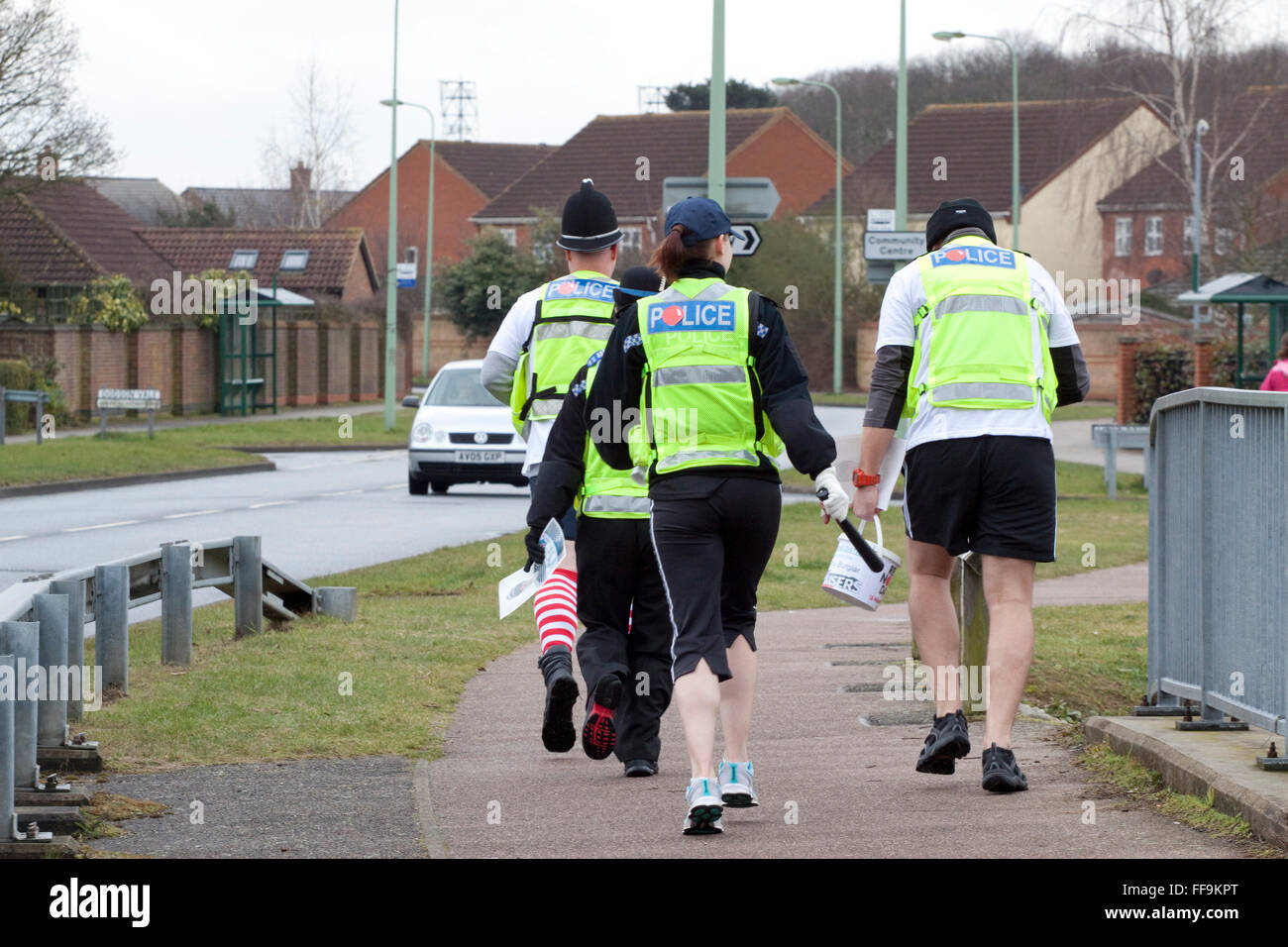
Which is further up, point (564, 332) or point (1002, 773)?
point (564, 332)

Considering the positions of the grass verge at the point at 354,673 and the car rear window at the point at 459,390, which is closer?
the grass verge at the point at 354,673

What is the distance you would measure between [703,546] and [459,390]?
17.6 meters

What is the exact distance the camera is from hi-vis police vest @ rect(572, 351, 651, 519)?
20.8 feet

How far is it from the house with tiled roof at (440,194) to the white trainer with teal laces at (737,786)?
255ft

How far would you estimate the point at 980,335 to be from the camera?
616 cm

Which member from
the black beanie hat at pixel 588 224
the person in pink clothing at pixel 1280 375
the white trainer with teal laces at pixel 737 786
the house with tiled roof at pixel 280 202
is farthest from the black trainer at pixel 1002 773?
the house with tiled roof at pixel 280 202

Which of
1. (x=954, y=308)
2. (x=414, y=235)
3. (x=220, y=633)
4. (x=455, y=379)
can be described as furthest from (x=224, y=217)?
(x=954, y=308)

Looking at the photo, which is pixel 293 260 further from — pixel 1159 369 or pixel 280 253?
pixel 1159 369

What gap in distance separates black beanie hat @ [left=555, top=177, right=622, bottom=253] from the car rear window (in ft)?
49.2

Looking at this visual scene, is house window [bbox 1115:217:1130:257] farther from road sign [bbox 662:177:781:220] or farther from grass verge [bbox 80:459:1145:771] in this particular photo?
grass verge [bbox 80:459:1145:771]

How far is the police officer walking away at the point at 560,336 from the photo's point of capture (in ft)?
23.1

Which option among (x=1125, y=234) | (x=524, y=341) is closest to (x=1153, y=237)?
(x=1125, y=234)

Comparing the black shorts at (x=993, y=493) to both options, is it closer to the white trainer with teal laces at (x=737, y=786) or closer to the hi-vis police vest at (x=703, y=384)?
the hi-vis police vest at (x=703, y=384)

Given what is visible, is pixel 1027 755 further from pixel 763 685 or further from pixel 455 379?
pixel 455 379
